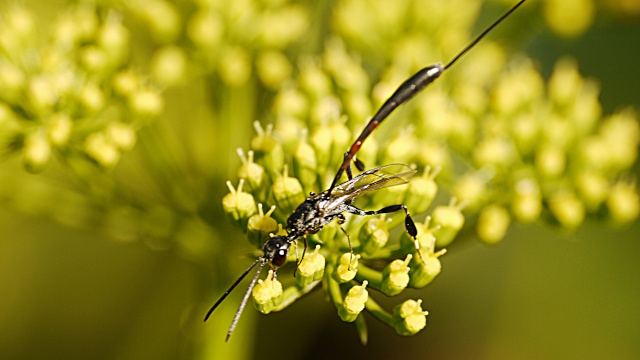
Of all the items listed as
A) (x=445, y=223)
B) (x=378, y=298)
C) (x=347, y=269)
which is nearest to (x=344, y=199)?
(x=347, y=269)

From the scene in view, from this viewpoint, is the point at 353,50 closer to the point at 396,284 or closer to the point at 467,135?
the point at 467,135

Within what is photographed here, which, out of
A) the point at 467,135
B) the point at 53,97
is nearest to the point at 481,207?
the point at 467,135

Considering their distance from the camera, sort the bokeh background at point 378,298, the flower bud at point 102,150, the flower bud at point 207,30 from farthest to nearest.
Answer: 1. the bokeh background at point 378,298
2. the flower bud at point 207,30
3. the flower bud at point 102,150

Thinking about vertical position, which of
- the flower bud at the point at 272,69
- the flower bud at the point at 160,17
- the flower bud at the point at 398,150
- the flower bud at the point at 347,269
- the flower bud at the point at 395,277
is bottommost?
the flower bud at the point at 395,277

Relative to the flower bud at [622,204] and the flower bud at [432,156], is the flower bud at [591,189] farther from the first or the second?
the flower bud at [432,156]

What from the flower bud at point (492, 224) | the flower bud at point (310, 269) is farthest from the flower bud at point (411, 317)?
the flower bud at point (492, 224)

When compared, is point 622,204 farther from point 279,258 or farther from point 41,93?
point 41,93
